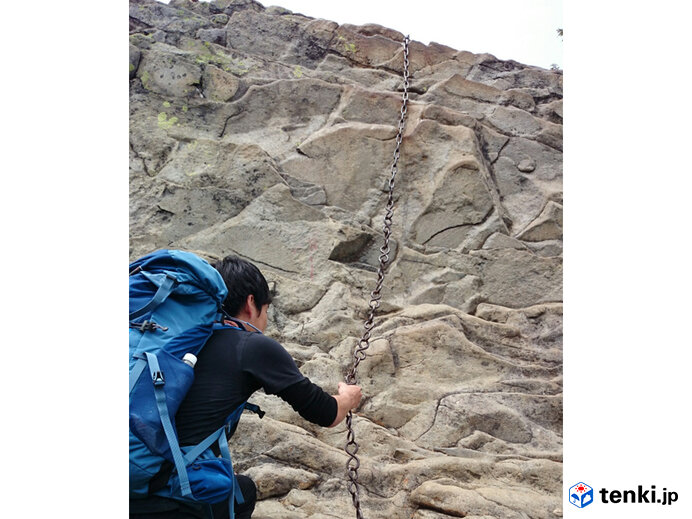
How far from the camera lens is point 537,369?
6332mm

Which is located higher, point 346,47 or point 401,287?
point 346,47

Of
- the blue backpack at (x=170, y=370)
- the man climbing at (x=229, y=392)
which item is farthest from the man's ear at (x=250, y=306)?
the blue backpack at (x=170, y=370)

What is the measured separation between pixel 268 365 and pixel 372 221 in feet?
12.2

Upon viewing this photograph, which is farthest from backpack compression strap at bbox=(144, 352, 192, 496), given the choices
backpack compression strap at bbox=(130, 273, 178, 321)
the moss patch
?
the moss patch

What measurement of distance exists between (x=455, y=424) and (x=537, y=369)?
1.07 meters

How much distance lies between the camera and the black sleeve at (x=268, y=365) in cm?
369

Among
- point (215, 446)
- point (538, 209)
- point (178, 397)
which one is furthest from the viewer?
point (538, 209)

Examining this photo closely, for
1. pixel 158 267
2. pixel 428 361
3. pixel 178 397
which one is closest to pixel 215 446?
pixel 178 397

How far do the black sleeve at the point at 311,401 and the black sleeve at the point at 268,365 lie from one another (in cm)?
5

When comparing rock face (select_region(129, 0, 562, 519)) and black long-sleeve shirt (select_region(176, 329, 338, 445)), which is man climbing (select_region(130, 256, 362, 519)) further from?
rock face (select_region(129, 0, 562, 519))

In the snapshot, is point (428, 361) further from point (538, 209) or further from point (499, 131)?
point (499, 131)
